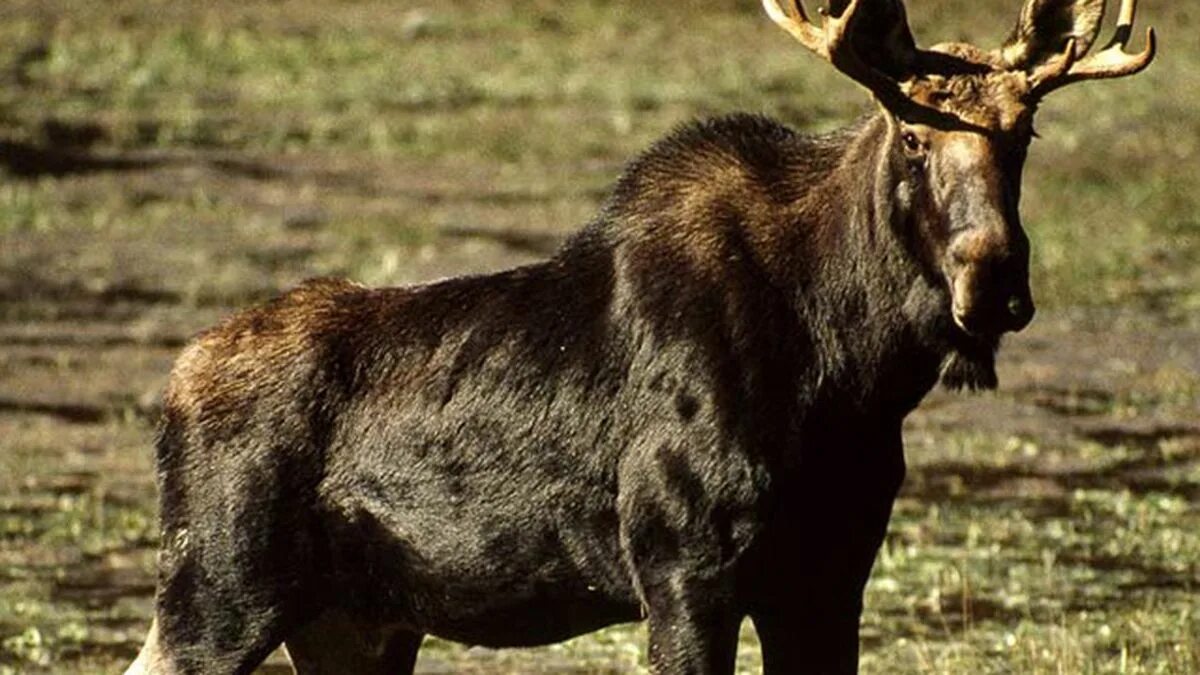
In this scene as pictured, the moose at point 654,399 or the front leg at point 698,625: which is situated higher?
the moose at point 654,399

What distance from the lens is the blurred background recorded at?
1264 cm

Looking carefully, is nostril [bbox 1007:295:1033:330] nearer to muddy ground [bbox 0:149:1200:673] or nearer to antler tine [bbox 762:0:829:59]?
antler tine [bbox 762:0:829:59]

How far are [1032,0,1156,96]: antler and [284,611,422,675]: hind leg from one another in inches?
87.9

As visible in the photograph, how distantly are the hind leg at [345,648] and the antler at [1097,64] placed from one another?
7.32 feet

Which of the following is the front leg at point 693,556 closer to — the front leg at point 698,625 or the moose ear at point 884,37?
the front leg at point 698,625

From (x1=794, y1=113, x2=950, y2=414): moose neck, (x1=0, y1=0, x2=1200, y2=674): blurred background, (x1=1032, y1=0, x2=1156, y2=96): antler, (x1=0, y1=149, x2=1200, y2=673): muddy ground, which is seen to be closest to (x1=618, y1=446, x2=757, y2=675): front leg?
(x1=794, y1=113, x2=950, y2=414): moose neck

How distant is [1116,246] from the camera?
67.1 ft

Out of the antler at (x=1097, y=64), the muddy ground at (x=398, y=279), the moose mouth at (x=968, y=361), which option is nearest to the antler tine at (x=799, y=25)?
the antler at (x=1097, y=64)

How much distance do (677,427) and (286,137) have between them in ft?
52.4

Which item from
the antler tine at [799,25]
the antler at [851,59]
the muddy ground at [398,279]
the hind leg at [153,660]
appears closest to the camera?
the antler at [851,59]

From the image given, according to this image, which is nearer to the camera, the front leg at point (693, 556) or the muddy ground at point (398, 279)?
the front leg at point (693, 556)

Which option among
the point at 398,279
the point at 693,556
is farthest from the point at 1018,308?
the point at 398,279

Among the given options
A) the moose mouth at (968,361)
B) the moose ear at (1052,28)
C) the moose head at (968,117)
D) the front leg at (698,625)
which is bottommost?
the front leg at (698,625)

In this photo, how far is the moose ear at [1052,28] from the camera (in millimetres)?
8734
